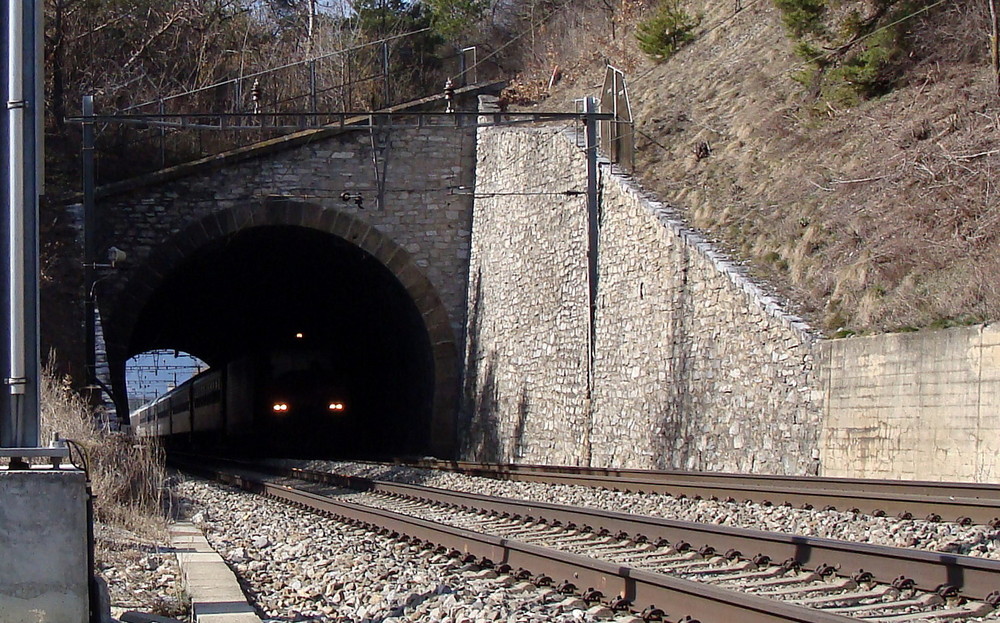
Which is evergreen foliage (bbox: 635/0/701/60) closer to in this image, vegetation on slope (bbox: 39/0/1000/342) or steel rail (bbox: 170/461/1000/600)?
vegetation on slope (bbox: 39/0/1000/342)

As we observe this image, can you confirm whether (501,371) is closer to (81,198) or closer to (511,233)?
(511,233)

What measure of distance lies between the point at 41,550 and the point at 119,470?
772cm

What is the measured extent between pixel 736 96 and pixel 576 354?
5.96 m

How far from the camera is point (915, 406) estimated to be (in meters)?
12.3

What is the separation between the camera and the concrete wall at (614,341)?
1488 centimetres

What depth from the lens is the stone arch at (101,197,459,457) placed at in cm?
2512

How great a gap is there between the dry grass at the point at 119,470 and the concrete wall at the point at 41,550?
18.8ft

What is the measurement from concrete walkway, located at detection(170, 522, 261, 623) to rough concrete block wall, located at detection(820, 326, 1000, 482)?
Result: 273 inches

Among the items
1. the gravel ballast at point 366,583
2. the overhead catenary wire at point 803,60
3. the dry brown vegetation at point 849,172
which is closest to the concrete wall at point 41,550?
the gravel ballast at point 366,583

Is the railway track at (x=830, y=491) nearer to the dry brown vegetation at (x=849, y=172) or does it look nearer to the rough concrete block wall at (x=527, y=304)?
the dry brown vegetation at (x=849, y=172)

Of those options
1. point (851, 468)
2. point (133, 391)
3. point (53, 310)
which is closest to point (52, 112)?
point (53, 310)

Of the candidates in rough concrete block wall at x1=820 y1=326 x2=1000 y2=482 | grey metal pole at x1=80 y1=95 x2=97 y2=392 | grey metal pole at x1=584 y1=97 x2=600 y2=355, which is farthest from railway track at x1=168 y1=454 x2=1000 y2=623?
grey metal pole at x1=80 y1=95 x2=97 y2=392

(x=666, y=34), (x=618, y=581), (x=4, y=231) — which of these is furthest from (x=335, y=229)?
(x=4, y=231)

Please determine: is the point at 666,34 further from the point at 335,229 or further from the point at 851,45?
the point at 335,229
